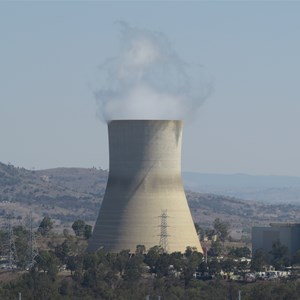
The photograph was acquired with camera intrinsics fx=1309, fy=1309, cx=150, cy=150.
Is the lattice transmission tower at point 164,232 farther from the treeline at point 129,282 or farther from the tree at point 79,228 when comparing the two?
the tree at point 79,228

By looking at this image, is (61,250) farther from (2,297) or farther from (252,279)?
(2,297)

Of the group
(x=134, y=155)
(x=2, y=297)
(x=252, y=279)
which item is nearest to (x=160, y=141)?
(x=134, y=155)

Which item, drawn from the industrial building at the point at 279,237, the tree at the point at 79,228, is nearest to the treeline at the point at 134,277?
the industrial building at the point at 279,237

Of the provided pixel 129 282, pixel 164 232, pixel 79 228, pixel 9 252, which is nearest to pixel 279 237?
pixel 164 232

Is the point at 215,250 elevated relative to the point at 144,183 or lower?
lower

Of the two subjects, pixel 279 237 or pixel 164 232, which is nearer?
pixel 164 232

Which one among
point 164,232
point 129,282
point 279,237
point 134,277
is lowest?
point 129,282

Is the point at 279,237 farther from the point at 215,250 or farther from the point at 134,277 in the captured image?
the point at 134,277
